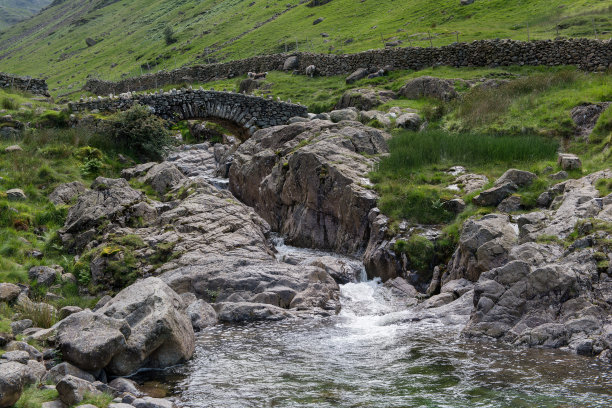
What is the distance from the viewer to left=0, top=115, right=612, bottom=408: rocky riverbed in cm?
1120

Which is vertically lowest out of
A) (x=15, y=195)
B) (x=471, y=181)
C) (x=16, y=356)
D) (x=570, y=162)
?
(x=471, y=181)

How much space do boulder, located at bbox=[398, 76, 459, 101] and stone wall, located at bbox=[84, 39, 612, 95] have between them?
18.1 ft

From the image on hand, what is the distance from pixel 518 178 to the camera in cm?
1986

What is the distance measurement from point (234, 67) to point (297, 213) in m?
36.2

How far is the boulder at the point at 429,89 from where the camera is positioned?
3444 centimetres

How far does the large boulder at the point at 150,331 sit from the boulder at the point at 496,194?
1161cm

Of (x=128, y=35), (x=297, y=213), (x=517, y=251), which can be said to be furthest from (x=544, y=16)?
(x=128, y=35)

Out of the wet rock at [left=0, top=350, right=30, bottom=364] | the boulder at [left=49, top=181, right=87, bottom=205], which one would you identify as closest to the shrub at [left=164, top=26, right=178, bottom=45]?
the boulder at [left=49, top=181, right=87, bottom=205]

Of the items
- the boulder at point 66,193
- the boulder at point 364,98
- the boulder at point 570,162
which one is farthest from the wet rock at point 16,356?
the boulder at point 364,98

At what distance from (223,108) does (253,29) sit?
163 ft

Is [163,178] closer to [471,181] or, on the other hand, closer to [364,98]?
[471,181]

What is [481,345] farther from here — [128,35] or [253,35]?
[128,35]

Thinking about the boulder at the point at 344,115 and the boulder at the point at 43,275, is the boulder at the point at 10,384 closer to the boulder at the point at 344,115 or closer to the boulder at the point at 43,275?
the boulder at the point at 43,275

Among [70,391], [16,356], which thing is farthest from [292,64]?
[70,391]
